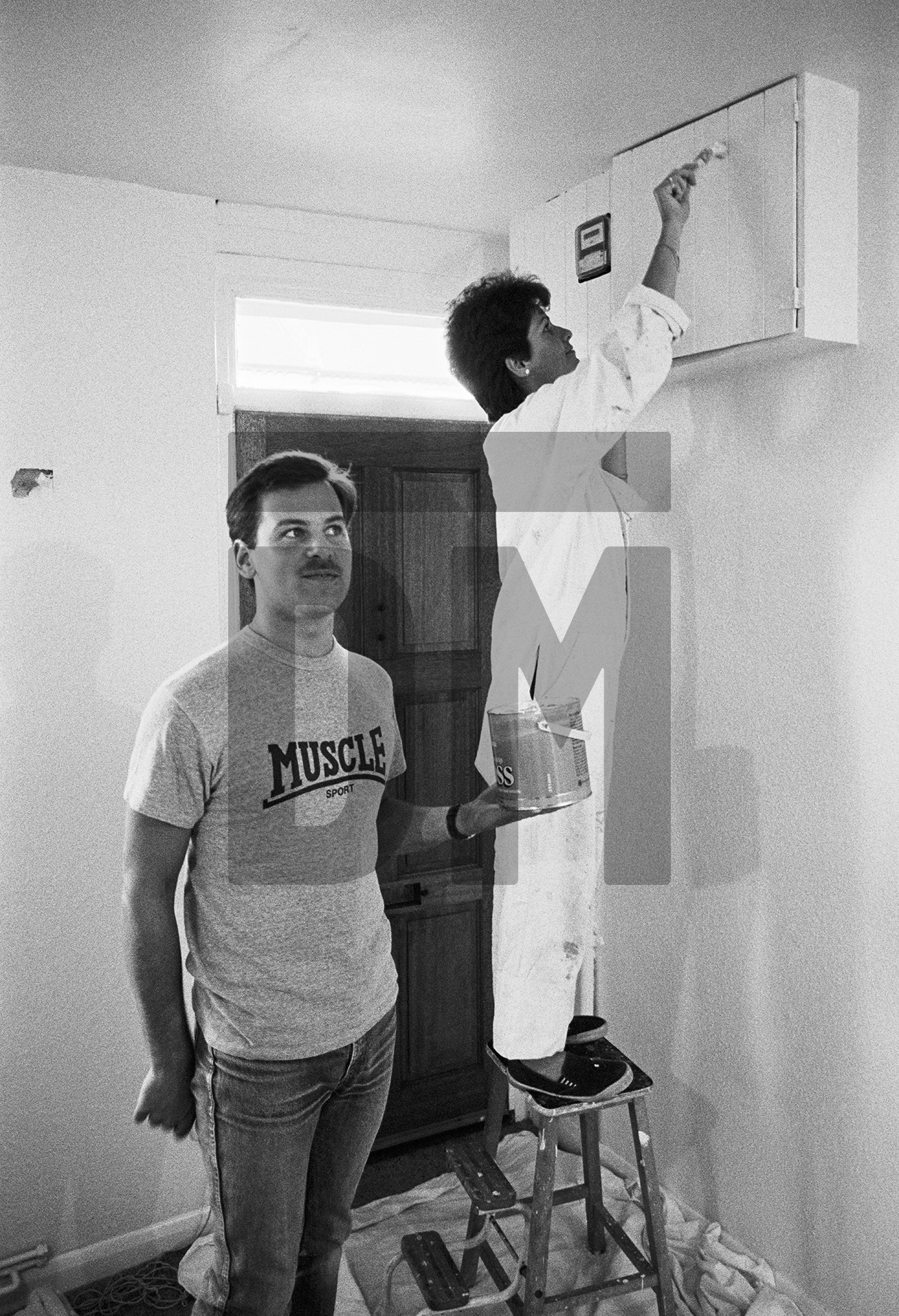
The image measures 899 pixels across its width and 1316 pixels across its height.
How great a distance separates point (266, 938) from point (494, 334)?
1.20 m

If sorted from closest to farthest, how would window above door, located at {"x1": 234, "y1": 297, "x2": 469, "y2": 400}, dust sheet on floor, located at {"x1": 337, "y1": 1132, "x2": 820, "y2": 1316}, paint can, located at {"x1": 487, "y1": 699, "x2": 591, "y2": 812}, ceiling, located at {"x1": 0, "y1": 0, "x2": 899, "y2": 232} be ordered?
1. ceiling, located at {"x1": 0, "y1": 0, "x2": 899, "y2": 232}
2. paint can, located at {"x1": 487, "y1": 699, "x2": 591, "y2": 812}
3. dust sheet on floor, located at {"x1": 337, "y1": 1132, "x2": 820, "y2": 1316}
4. window above door, located at {"x1": 234, "y1": 297, "x2": 469, "y2": 400}

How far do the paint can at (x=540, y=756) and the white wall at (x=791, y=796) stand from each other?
24.8 inches

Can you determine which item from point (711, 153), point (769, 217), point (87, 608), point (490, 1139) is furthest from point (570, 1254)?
point (711, 153)

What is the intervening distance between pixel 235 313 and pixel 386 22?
1.11 m

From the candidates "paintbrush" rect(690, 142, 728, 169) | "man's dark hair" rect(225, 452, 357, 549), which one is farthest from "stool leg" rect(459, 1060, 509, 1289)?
"paintbrush" rect(690, 142, 728, 169)

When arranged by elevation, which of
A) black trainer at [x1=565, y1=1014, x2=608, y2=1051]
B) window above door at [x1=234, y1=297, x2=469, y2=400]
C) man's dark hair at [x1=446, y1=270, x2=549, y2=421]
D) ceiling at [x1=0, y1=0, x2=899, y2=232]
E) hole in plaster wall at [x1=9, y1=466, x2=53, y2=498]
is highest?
ceiling at [x1=0, y1=0, x2=899, y2=232]

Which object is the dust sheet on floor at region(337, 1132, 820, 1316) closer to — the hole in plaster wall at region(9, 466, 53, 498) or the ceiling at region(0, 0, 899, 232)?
the hole in plaster wall at region(9, 466, 53, 498)

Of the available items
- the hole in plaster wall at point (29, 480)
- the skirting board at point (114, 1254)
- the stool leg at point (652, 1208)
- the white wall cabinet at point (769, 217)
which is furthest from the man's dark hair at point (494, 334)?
the skirting board at point (114, 1254)

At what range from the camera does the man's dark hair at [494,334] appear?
202 centimetres

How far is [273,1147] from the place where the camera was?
1684 millimetres

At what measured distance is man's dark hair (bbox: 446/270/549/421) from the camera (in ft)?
6.61

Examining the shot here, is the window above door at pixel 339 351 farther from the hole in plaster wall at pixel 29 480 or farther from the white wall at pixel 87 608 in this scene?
the hole in plaster wall at pixel 29 480

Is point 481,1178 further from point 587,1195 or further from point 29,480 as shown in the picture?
point 29,480

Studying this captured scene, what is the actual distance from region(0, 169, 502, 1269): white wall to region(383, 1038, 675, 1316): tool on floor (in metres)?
0.76
